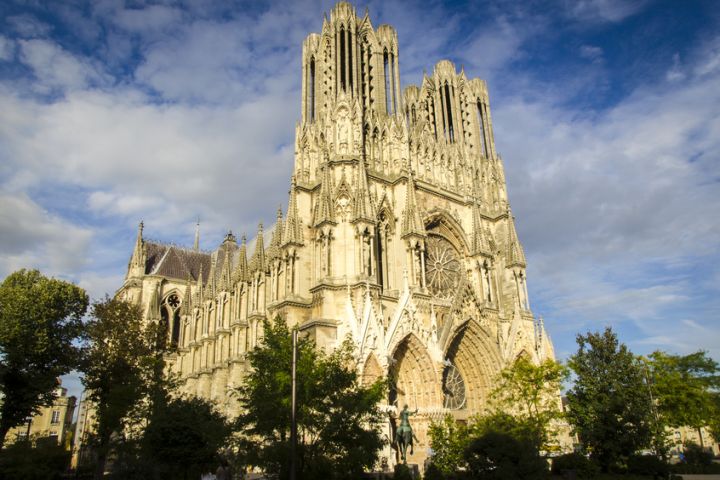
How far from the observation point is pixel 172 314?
55.8 meters

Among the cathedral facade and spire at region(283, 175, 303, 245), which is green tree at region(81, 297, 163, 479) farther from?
spire at region(283, 175, 303, 245)

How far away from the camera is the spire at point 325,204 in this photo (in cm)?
2822

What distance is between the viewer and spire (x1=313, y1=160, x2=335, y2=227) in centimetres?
2822

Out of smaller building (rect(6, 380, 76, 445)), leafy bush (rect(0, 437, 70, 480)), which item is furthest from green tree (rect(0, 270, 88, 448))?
smaller building (rect(6, 380, 76, 445))

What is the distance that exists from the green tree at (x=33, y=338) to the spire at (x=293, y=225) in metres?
13.7

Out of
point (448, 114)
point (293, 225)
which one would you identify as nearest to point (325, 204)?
point (293, 225)

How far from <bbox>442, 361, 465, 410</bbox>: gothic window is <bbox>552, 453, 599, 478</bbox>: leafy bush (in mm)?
7476

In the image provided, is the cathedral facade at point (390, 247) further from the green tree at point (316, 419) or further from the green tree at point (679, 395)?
the green tree at point (679, 395)

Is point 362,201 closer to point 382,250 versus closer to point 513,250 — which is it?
point 382,250

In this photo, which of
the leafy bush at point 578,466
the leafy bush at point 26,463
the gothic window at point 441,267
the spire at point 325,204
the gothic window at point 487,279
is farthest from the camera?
the gothic window at point 487,279

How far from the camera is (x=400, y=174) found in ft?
106

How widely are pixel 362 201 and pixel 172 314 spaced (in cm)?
3426

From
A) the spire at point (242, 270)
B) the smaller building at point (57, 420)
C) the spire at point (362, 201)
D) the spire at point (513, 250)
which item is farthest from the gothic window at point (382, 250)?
the smaller building at point (57, 420)

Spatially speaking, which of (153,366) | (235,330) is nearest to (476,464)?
(153,366)
